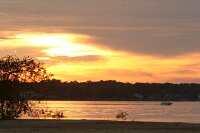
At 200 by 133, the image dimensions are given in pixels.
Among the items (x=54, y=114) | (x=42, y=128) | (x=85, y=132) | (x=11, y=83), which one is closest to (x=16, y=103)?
(x=11, y=83)

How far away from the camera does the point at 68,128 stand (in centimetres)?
3400

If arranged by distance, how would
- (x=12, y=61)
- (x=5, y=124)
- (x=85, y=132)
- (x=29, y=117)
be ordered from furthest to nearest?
(x=29, y=117), (x=12, y=61), (x=5, y=124), (x=85, y=132)

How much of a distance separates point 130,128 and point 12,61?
12.1 meters

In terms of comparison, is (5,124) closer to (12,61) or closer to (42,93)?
(12,61)

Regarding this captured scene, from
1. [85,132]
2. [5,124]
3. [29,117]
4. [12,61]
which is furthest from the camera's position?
[29,117]

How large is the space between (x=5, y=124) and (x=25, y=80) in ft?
21.7

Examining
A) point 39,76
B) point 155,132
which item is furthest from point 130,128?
point 39,76

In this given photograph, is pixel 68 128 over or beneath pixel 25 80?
beneath

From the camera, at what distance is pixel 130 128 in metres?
34.0

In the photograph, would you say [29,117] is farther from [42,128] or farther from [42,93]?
[42,128]

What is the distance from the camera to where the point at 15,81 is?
42406 mm

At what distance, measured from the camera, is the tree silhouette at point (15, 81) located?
4231cm

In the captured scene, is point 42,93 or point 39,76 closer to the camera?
point 39,76

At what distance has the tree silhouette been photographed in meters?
42.3
